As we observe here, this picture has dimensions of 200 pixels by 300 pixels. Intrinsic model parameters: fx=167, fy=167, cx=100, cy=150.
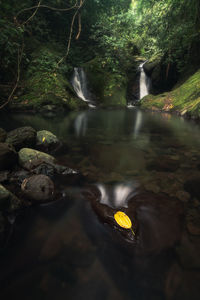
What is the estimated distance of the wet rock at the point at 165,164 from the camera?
13.0 ft

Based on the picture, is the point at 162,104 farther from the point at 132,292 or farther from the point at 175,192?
the point at 132,292

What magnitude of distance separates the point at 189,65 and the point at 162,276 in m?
18.7

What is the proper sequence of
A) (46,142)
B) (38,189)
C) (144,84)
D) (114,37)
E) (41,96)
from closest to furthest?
1. (38,189)
2. (46,142)
3. (41,96)
4. (114,37)
5. (144,84)

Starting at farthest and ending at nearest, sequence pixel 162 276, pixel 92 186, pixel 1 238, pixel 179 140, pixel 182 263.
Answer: pixel 179 140
pixel 92 186
pixel 1 238
pixel 182 263
pixel 162 276

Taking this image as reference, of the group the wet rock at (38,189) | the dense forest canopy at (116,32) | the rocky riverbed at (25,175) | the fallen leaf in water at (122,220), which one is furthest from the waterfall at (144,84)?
the fallen leaf in water at (122,220)

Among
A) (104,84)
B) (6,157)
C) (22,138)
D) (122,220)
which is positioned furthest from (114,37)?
(122,220)

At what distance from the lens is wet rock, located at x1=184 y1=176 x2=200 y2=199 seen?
116 inches

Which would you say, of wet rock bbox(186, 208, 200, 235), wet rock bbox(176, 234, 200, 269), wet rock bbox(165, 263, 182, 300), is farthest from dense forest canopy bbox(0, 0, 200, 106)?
wet rock bbox(165, 263, 182, 300)

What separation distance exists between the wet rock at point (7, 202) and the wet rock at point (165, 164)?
286 cm

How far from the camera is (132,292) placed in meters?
1.55

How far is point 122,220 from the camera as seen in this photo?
225 cm

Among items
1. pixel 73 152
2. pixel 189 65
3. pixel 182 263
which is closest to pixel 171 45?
pixel 189 65

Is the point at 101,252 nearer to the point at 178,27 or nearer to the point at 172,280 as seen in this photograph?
the point at 172,280

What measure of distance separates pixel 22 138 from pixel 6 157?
119 cm
